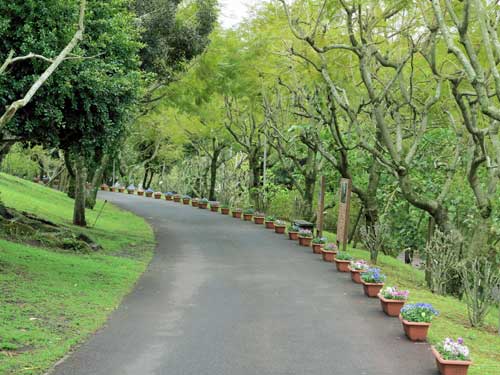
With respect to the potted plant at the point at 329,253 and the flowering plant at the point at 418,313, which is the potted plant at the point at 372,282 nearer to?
the flowering plant at the point at 418,313

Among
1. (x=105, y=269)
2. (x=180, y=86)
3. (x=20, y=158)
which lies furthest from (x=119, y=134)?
(x=20, y=158)

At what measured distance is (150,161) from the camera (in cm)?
5778

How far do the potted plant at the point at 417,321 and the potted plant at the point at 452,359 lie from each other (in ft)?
4.78

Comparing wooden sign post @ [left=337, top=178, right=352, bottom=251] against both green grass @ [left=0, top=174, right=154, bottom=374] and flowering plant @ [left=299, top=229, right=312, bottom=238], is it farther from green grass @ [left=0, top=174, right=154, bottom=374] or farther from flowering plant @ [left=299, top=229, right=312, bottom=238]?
green grass @ [left=0, top=174, right=154, bottom=374]

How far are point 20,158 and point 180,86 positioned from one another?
72.9ft

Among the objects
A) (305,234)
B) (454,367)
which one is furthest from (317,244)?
(454,367)

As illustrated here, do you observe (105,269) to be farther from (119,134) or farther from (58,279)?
(119,134)

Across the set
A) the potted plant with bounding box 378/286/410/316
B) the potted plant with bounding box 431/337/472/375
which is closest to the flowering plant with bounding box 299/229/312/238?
the potted plant with bounding box 378/286/410/316

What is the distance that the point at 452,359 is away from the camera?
7.62 meters

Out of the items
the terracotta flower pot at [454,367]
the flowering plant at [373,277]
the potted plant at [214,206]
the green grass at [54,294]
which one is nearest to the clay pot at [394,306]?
the flowering plant at [373,277]

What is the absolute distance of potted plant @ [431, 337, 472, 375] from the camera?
7555 millimetres

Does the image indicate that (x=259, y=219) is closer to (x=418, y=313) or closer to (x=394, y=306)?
(x=394, y=306)

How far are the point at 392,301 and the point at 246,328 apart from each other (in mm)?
2917

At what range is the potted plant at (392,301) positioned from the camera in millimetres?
11086
